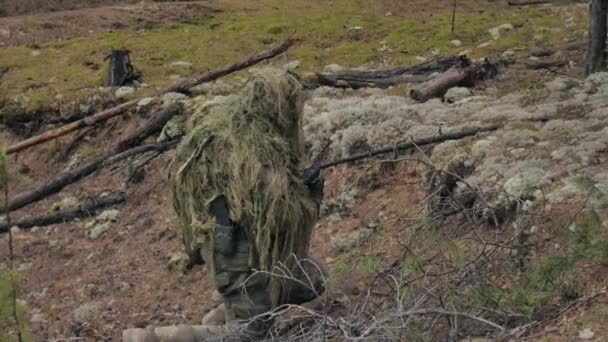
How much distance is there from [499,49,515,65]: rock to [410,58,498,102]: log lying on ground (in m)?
0.53

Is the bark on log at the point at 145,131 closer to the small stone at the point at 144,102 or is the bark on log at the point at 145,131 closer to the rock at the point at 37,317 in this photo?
the small stone at the point at 144,102

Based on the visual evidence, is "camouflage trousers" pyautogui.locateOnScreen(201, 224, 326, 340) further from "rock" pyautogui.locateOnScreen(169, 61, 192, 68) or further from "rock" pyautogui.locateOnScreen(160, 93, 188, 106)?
"rock" pyautogui.locateOnScreen(169, 61, 192, 68)

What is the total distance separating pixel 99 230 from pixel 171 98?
3326mm

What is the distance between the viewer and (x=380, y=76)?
14.4 m

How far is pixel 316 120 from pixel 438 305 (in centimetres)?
628

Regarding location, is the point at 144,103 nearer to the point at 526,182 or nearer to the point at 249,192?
the point at 526,182

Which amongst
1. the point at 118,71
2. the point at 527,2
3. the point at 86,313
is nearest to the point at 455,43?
the point at 527,2

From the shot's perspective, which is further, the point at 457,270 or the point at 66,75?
the point at 66,75

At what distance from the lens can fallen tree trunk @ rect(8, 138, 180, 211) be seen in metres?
12.4

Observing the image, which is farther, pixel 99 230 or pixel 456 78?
pixel 456 78

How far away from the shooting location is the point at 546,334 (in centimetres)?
518

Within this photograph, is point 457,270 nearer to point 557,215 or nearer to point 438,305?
point 438,305

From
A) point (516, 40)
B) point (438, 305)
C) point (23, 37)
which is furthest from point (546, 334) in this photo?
point (23, 37)

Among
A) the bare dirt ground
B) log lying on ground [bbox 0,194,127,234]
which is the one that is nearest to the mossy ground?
the bare dirt ground
